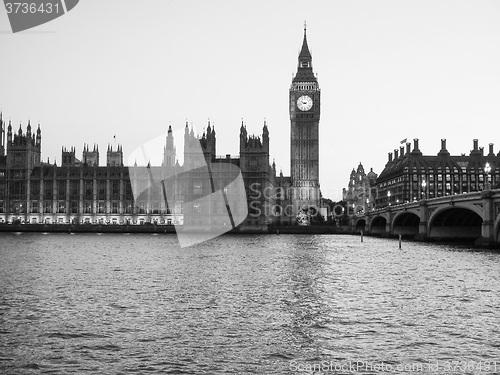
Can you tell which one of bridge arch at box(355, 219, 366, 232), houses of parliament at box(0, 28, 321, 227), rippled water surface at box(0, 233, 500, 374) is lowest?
rippled water surface at box(0, 233, 500, 374)

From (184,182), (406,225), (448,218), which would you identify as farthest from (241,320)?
(184,182)

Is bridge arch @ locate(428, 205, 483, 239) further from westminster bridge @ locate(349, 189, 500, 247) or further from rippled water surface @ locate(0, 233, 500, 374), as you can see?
rippled water surface @ locate(0, 233, 500, 374)

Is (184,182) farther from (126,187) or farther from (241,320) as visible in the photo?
(241,320)

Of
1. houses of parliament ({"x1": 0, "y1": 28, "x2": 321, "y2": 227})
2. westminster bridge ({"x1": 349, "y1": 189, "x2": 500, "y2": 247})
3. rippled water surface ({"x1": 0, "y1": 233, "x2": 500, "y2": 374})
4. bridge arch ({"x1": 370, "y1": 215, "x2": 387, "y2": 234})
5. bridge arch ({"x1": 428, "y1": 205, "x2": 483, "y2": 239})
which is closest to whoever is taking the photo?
rippled water surface ({"x1": 0, "y1": 233, "x2": 500, "y2": 374})

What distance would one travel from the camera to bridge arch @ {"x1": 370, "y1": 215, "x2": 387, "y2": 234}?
135738 millimetres

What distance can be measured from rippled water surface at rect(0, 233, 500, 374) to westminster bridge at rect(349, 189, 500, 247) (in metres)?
20.2

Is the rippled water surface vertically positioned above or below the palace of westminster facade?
below

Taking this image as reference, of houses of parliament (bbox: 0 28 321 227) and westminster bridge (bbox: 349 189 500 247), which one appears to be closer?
westminster bridge (bbox: 349 189 500 247)

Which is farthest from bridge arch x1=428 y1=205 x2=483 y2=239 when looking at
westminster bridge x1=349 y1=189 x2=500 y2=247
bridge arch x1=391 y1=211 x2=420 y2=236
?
bridge arch x1=391 y1=211 x2=420 y2=236

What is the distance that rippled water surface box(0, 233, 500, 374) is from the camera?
18109 mm

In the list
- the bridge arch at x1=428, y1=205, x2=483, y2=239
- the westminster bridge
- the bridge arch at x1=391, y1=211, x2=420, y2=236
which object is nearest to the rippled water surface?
the westminster bridge

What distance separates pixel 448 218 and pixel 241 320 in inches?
2761

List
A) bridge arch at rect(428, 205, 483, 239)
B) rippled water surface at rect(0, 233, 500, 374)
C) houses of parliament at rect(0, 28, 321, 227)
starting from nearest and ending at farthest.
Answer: rippled water surface at rect(0, 233, 500, 374) < bridge arch at rect(428, 205, 483, 239) < houses of parliament at rect(0, 28, 321, 227)

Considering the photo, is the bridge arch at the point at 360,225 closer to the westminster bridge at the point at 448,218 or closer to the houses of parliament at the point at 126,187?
the westminster bridge at the point at 448,218
